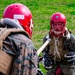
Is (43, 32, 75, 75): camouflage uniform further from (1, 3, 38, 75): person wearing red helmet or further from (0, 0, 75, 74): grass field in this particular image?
(0, 0, 75, 74): grass field

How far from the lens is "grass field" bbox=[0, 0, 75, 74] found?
42.1 feet

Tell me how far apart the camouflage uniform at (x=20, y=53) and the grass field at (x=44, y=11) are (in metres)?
7.58

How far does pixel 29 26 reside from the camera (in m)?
4.30

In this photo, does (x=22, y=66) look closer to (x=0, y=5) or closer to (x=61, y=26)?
(x=61, y=26)

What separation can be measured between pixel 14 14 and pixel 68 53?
2277 mm

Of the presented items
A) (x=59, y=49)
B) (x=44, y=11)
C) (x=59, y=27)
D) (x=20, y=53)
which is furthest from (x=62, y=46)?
(x=44, y=11)

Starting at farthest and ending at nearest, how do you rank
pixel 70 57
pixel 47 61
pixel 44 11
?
pixel 44 11, pixel 47 61, pixel 70 57

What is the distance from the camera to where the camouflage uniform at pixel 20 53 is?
9.51 feet

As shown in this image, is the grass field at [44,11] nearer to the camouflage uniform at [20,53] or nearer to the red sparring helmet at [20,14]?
the red sparring helmet at [20,14]

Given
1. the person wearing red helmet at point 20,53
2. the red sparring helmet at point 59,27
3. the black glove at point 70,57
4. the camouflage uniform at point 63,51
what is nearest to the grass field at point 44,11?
the camouflage uniform at point 63,51

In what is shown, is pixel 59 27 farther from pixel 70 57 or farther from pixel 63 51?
pixel 70 57

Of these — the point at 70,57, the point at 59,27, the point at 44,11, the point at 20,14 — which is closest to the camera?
the point at 20,14

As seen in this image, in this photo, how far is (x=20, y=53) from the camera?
290 centimetres

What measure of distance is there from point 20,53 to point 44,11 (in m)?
14.1
